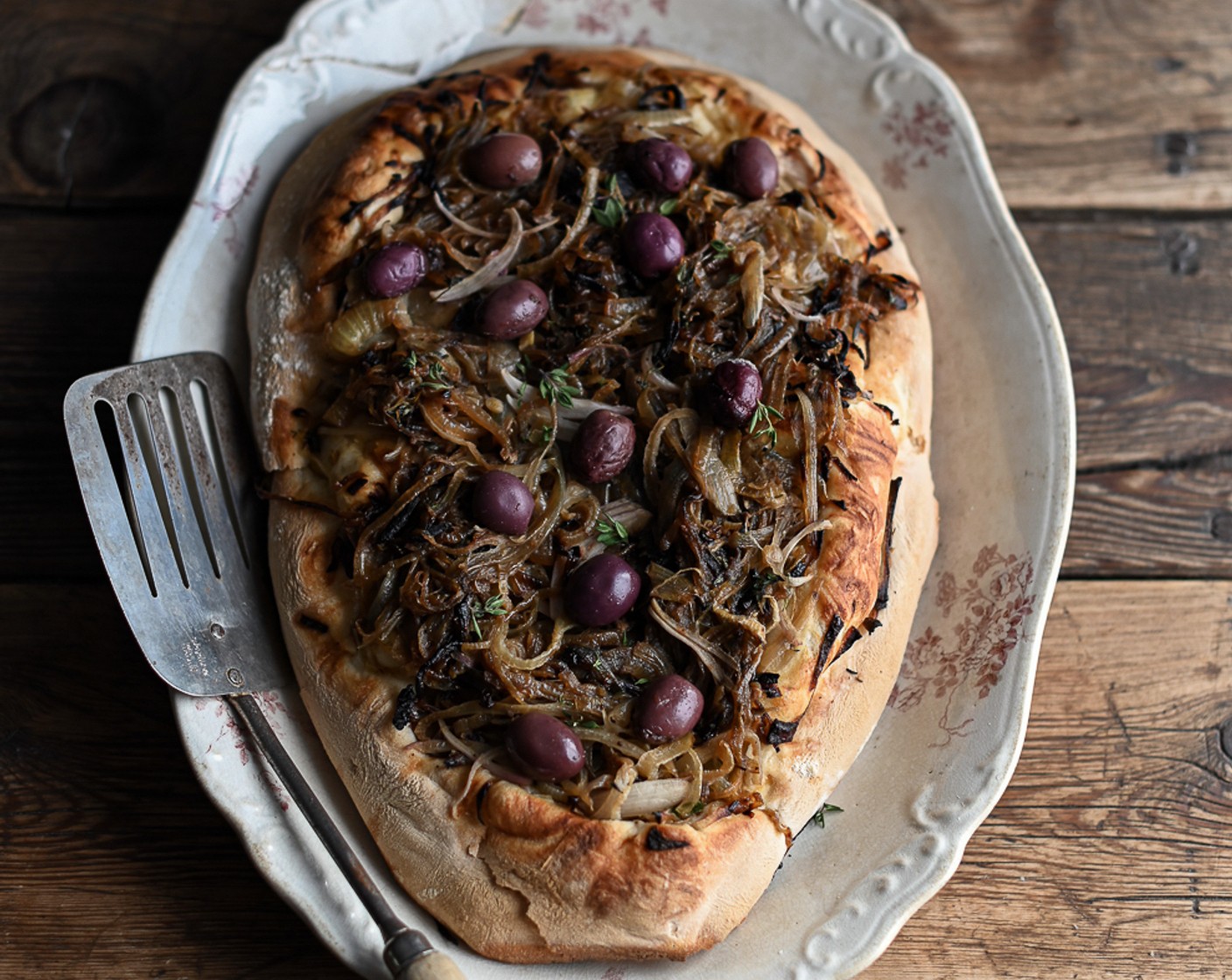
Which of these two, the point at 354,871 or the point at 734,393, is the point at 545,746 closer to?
the point at 354,871

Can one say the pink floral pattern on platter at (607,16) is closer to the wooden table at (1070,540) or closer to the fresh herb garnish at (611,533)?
the wooden table at (1070,540)

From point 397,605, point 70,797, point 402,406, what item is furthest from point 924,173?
point 70,797

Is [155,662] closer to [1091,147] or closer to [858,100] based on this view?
[858,100]

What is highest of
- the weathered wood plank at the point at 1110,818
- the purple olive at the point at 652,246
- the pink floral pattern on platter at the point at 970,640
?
the purple olive at the point at 652,246

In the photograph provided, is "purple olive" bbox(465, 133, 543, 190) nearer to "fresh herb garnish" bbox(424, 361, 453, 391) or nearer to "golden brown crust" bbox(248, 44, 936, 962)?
"golden brown crust" bbox(248, 44, 936, 962)

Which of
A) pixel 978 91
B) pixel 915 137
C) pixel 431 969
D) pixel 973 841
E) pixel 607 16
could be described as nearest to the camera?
pixel 431 969

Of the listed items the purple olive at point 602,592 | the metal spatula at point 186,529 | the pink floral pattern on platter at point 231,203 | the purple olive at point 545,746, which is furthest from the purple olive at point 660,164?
the purple olive at point 545,746

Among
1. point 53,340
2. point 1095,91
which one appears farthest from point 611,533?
point 1095,91
